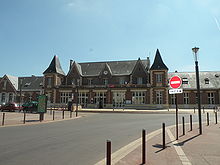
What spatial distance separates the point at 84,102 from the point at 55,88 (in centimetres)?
781

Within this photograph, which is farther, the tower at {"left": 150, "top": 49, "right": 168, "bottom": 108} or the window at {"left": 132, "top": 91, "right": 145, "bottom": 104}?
the window at {"left": 132, "top": 91, "right": 145, "bottom": 104}

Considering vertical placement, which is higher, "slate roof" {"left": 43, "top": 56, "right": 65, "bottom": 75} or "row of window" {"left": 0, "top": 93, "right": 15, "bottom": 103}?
"slate roof" {"left": 43, "top": 56, "right": 65, "bottom": 75}

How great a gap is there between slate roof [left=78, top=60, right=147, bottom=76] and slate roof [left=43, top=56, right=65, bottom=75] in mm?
5828

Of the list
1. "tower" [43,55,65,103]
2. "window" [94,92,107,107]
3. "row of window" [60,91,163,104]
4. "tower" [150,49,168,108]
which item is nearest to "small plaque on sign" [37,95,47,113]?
"row of window" [60,91,163,104]

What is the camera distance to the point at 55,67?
42281 millimetres

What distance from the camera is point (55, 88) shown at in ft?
133

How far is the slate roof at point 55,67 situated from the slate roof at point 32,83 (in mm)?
8306

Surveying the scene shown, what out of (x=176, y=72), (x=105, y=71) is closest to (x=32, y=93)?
(x=105, y=71)

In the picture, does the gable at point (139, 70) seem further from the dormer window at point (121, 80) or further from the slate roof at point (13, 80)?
the slate roof at point (13, 80)

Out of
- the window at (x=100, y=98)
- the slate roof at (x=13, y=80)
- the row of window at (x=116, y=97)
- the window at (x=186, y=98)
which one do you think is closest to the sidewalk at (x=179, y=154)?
the row of window at (x=116, y=97)

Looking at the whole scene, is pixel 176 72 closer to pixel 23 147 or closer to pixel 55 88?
pixel 55 88

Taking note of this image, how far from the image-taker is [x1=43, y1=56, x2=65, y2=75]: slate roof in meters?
42.1

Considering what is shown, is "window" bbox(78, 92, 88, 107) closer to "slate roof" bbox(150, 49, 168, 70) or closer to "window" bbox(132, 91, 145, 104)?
"window" bbox(132, 91, 145, 104)

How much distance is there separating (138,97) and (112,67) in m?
11.3
